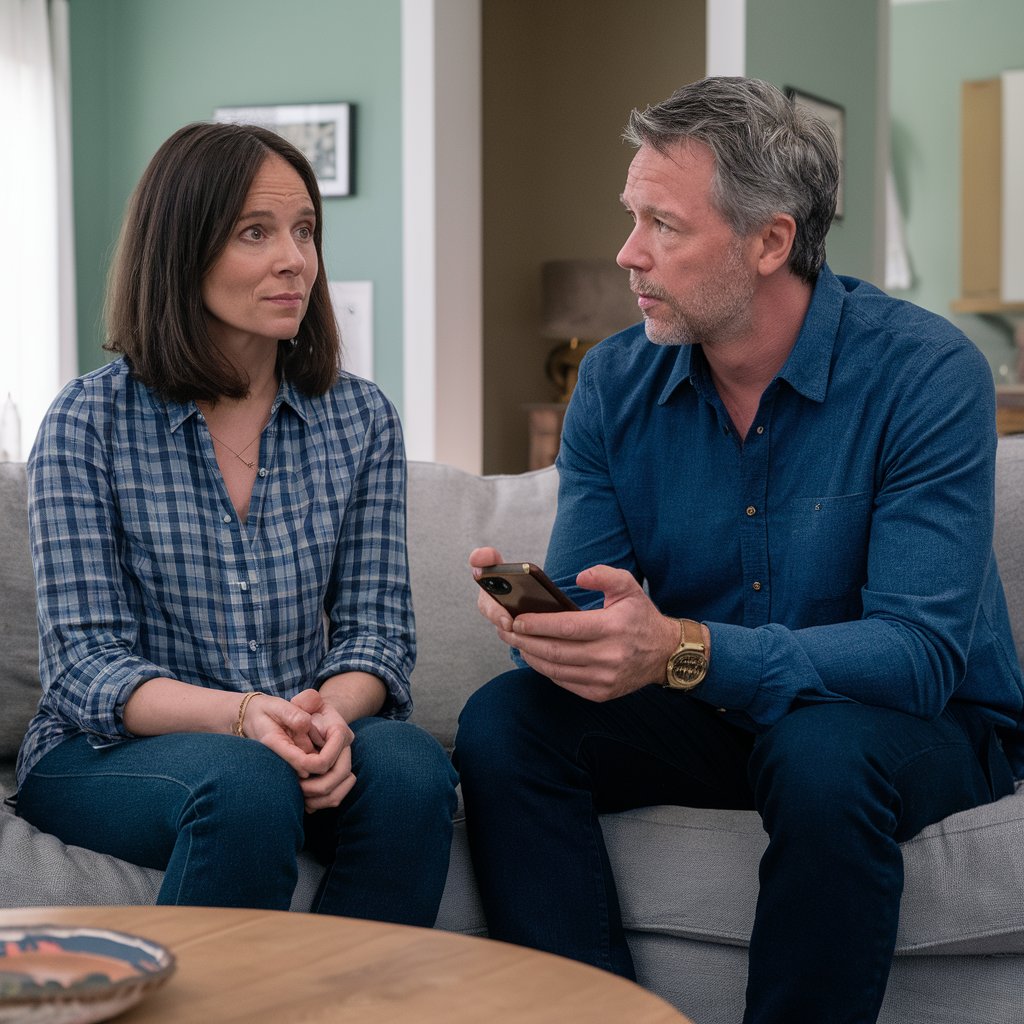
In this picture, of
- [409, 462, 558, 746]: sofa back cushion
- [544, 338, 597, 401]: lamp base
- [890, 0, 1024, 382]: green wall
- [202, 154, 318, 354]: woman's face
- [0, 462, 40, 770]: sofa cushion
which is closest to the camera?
[202, 154, 318, 354]: woman's face

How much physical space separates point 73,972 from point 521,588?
669mm

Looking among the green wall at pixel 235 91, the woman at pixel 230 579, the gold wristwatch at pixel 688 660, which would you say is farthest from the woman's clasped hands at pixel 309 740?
the green wall at pixel 235 91

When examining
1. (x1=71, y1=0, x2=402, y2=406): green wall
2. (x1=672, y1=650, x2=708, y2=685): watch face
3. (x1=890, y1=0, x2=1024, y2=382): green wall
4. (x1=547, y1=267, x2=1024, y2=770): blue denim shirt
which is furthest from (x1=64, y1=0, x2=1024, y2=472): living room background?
(x1=672, y1=650, x2=708, y2=685): watch face

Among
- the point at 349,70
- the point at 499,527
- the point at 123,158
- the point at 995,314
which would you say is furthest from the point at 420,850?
the point at 995,314

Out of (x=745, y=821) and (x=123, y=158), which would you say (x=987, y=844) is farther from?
(x=123, y=158)

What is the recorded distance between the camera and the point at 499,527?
229cm

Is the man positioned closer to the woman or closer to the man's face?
the man's face

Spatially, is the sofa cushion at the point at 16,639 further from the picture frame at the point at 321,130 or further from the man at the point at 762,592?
the picture frame at the point at 321,130

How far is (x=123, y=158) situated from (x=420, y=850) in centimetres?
430

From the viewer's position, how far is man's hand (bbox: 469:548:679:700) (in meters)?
1.49

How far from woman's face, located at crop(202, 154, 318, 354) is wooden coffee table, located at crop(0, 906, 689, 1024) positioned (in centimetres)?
86

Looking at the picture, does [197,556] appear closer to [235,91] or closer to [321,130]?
[321,130]

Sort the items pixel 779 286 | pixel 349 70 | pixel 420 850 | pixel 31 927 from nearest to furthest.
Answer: pixel 31 927, pixel 420 850, pixel 779 286, pixel 349 70

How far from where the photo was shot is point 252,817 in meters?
1.45
